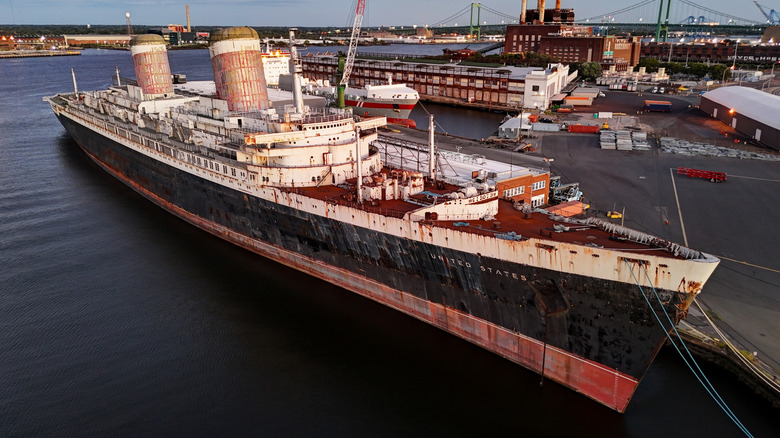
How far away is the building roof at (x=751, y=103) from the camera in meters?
52.9

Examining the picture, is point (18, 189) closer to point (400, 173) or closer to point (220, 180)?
point (220, 180)

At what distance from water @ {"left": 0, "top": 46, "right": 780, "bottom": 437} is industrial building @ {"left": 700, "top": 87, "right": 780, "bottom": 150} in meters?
42.5

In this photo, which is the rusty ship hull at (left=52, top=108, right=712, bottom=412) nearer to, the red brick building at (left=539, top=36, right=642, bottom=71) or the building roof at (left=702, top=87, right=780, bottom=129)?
the building roof at (left=702, top=87, right=780, bottom=129)

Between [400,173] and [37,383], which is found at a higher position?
[400,173]

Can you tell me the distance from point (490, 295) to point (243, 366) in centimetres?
1020

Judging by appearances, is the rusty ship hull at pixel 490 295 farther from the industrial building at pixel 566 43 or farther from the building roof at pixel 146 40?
the industrial building at pixel 566 43

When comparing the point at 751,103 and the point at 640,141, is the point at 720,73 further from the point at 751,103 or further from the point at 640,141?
the point at 640,141

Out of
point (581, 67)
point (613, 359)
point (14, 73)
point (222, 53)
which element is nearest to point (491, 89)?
point (581, 67)

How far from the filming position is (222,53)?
3194cm

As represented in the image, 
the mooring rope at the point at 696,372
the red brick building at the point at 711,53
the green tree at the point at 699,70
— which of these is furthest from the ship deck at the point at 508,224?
the red brick building at the point at 711,53

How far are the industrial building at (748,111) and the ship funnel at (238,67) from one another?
155 feet

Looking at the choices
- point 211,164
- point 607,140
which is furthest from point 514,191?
point 607,140

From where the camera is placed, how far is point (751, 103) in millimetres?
57906

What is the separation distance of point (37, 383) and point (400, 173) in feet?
58.1
